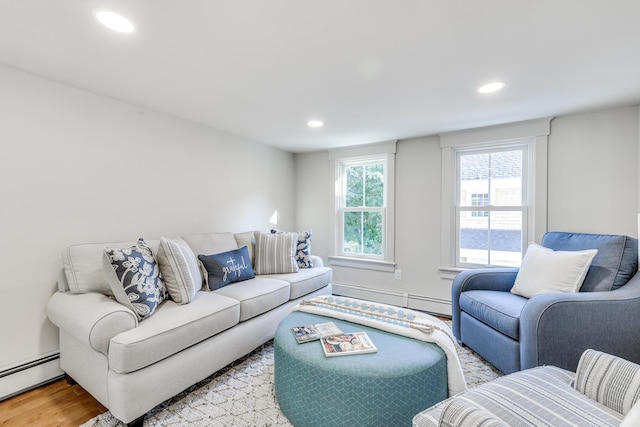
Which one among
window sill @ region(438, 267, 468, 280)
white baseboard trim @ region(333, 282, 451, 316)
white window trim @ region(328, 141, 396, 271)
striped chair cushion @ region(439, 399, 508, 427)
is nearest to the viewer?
striped chair cushion @ region(439, 399, 508, 427)

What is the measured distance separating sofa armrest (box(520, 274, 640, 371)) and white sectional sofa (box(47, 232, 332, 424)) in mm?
1863

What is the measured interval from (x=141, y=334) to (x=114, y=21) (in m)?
1.59

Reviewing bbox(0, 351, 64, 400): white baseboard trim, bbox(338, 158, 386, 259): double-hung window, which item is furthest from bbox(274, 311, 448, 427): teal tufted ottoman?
bbox(338, 158, 386, 259): double-hung window

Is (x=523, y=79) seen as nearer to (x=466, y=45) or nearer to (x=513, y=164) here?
(x=466, y=45)

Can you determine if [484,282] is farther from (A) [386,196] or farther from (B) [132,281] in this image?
(B) [132,281]

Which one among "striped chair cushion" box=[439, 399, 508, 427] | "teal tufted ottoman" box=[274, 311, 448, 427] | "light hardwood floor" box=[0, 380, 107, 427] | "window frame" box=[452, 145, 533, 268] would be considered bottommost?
"light hardwood floor" box=[0, 380, 107, 427]

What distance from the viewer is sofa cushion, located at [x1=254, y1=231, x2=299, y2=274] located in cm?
307

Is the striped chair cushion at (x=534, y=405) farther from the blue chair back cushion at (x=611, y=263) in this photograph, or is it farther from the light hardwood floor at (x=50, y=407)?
the light hardwood floor at (x=50, y=407)

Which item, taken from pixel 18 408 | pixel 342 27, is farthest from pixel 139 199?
pixel 342 27

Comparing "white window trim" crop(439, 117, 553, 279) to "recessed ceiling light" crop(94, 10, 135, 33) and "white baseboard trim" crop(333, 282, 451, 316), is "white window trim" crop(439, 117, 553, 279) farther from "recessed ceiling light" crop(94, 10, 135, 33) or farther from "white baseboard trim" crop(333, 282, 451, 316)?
"recessed ceiling light" crop(94, 10, 135, 33)

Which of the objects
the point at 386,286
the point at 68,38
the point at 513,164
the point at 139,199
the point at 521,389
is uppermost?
the point at 68,38

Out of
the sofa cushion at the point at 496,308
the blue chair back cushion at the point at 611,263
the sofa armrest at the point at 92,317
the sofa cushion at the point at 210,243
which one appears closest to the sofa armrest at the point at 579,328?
the sofa cushion at the point at 496,308

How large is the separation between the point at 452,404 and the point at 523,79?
6.82 feet

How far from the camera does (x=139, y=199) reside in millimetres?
2531
